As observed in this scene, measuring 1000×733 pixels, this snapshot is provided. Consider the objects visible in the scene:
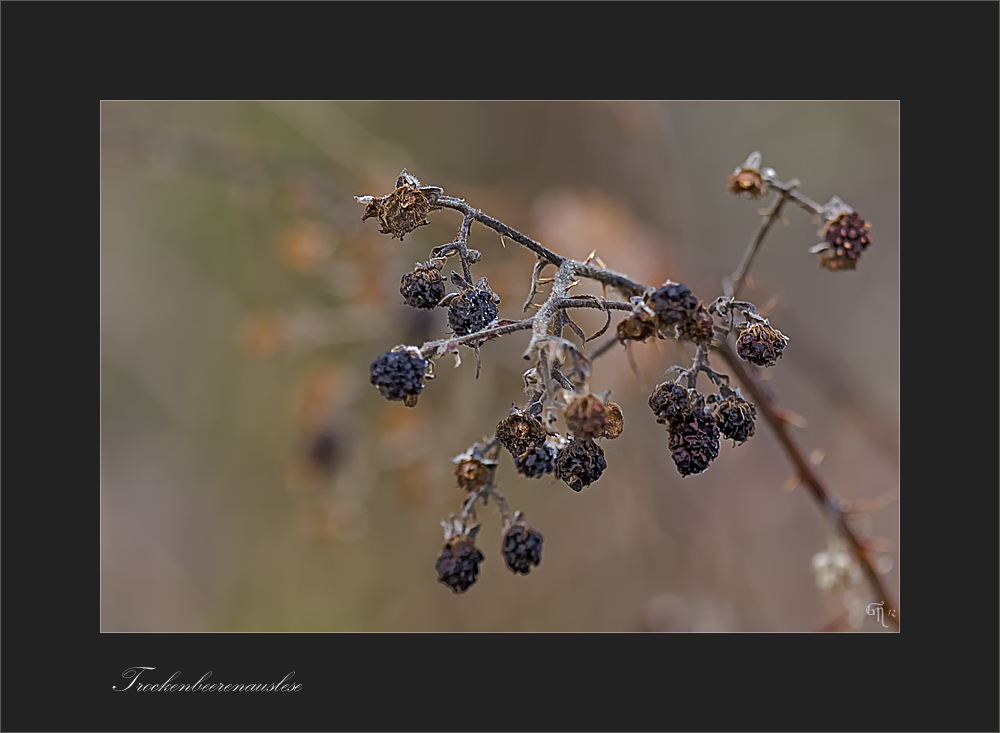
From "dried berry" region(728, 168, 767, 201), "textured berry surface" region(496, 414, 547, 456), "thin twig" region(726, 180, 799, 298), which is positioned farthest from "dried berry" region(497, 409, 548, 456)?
"dried berry" region(728, 168, 767, 201)

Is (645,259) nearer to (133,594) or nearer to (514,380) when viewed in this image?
(514,380)

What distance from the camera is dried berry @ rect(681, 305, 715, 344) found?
1.77 m

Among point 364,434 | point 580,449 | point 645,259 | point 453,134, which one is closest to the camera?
point 580,449

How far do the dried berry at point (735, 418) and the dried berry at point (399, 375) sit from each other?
77 cm

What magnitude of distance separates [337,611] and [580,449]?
562 centimetres

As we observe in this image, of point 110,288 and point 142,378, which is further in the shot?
point 142,378

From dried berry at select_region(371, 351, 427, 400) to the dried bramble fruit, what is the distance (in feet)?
1.74

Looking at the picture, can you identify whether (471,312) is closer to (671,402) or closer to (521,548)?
(671,402)

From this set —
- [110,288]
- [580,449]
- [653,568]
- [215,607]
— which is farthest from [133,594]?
[580,449]

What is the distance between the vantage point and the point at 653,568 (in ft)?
21.1

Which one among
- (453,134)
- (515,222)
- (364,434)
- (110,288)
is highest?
(453,134)

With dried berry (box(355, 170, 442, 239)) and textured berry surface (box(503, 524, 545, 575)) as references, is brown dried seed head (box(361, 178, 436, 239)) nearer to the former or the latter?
dried berry (box(355, 170, 442, 239))

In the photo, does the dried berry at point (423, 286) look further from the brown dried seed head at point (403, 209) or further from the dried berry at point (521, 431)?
the dried berry at point (521, 431)
